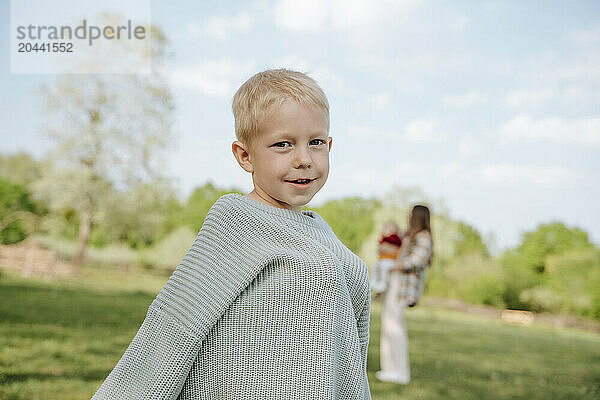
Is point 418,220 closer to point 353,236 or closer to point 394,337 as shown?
point 394,337

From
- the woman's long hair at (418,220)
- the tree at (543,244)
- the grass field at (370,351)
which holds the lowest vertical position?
the grass field at (370,351)

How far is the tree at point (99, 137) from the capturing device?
17172mm

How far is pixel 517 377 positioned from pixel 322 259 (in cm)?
711

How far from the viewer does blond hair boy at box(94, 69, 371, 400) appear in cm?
161

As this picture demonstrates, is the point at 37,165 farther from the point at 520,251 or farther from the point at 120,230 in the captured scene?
the point at 520,251

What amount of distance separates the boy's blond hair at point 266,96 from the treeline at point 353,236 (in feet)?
48.5

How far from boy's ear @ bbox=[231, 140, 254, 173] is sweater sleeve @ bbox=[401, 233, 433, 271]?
4.96 m

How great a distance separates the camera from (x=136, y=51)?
1888 cm

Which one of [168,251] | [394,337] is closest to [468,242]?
[168,251]

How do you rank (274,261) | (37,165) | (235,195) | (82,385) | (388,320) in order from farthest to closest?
(37,165), (388,320), (82,385), (235,195), (274,261)

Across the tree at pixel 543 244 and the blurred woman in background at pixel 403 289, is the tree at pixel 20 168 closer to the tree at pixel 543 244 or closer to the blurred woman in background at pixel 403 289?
the blurred woman in background at pixel 403 289

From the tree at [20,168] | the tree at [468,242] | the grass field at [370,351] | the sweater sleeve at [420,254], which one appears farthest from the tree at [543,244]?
the tree at [20,168]

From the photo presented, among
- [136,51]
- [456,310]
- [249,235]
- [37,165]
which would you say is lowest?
[456,310]

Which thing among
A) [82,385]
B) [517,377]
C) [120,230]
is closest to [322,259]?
[82,385]
